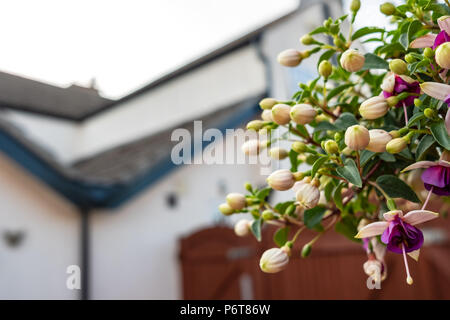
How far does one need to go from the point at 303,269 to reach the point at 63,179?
175 cm

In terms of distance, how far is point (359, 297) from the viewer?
8.54 feet

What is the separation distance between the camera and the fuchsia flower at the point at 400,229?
1.45ft

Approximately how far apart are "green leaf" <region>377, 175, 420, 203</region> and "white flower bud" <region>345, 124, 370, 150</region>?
96mm

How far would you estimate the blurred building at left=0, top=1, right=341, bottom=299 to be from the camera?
2.45 metres

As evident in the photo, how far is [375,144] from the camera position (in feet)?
1.53

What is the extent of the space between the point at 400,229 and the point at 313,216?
19 centimetres

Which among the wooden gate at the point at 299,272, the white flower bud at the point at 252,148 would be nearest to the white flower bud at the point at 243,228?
the white flower bud at the point at 252,148

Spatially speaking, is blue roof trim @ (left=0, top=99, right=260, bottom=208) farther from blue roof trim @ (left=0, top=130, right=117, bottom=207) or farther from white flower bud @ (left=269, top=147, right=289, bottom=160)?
white flower bud @ (left=269, top=147, right=289, bottom=160)

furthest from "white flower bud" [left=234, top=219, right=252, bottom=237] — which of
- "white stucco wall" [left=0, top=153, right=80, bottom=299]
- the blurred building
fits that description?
"white stucco wall" [left=0, top=153, right=80, bottom=299]

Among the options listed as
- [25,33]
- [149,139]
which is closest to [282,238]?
[25,33]

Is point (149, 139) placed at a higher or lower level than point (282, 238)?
higher

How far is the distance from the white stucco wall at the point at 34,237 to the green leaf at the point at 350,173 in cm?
232

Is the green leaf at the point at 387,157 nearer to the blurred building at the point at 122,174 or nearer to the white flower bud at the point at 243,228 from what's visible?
the white flower bud at the point at 243,228
